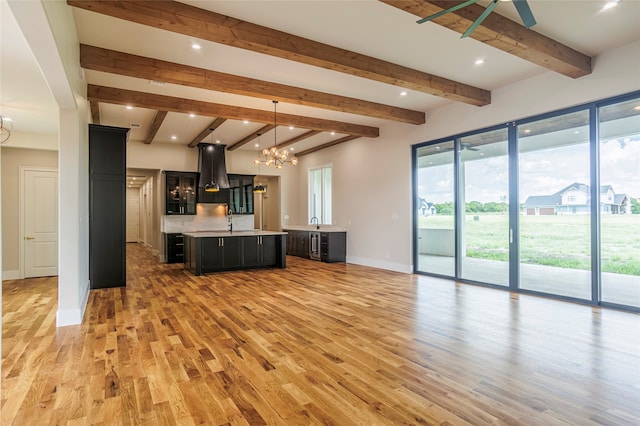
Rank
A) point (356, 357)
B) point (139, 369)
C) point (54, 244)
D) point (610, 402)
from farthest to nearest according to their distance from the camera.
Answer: point (54, 244) < point (356, 357) < point (139, 369) < point (610, 402)

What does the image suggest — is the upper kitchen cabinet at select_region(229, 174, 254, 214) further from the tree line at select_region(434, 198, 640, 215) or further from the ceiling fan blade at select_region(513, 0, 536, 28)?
the ceiling fan blade at select_region(513, 0, 536, 28)

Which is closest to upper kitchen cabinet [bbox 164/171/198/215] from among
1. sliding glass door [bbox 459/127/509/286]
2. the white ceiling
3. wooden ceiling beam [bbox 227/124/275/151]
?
wooden ceiling beam [bbox 227/124/275/151]

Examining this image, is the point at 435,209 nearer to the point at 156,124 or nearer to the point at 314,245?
the point at 314,245

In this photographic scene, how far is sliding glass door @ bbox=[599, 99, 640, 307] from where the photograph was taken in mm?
4480

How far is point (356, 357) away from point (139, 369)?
182 centimetres

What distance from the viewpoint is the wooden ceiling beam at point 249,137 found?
26.5 feet

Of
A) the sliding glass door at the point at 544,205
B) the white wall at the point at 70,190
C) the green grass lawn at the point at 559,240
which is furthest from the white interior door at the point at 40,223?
the green grass lawn at the point at 559,240

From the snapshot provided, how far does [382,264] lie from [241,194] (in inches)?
187

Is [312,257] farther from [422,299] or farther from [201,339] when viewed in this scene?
[201,339]

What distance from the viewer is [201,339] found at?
11.9 feet

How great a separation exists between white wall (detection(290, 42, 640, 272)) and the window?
278 millimetres

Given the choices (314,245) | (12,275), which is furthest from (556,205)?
(12,275)

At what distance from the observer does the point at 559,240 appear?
5227 mm

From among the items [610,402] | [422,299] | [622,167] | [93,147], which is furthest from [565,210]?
[93,147]
